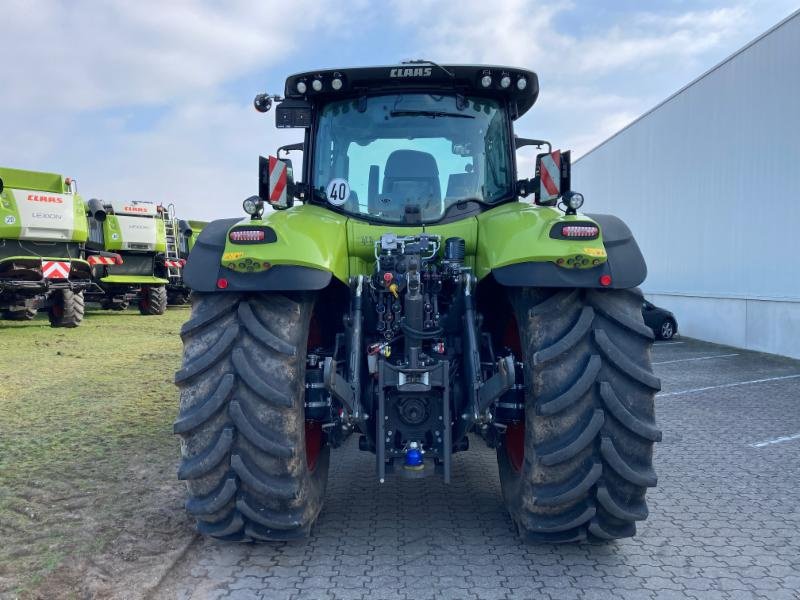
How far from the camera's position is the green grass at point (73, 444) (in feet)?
12.0

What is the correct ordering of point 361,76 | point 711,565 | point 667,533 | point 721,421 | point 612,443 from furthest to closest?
point 721,421
point 361,76
point 667,533
point 711,565
point 612,443

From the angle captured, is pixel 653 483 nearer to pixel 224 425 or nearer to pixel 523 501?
pixel 523 501

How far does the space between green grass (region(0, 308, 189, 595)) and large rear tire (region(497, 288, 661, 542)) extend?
236cm

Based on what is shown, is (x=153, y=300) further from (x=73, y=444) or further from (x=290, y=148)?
(x=290, y=148)

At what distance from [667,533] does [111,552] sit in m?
3.00

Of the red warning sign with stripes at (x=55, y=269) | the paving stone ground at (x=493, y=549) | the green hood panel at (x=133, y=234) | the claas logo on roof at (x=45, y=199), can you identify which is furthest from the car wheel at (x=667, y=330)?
the claas logo on roof at (x=45, y=199)

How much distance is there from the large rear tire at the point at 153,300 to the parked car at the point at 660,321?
13030 mm

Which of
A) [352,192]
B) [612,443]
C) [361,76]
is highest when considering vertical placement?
[361,76]

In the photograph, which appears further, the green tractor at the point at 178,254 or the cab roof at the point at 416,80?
the green tractor at the point at 178,254

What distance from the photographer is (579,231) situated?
3188mm

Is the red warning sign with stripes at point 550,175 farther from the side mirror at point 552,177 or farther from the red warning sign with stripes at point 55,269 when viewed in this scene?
the red warning sign with stripes at point 55,269

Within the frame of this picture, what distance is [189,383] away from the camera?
324cm

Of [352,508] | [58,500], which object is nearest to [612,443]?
[352,508]

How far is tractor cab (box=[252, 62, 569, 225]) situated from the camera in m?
4.19
